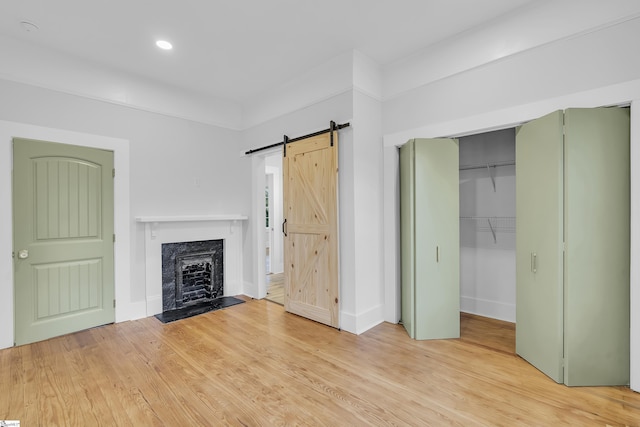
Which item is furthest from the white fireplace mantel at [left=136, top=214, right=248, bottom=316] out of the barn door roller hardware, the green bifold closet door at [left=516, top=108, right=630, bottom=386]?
the green bifold closet door at [left=516, top=108, right=630, bottom=386]

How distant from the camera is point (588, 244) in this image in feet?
7.41

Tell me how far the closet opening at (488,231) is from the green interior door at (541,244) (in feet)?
2.95

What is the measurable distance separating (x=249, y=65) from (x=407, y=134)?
6.58 ft

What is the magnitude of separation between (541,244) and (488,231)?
1.40 m

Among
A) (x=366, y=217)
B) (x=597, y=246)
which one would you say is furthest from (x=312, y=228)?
(x=597, y=246)

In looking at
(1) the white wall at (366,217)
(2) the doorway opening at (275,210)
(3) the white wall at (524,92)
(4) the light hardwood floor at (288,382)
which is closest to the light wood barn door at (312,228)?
(1) the white wall at (366,217)

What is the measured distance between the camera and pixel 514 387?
2.28m

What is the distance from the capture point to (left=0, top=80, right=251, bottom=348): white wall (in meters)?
3.20

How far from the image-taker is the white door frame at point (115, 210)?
9.84 ft

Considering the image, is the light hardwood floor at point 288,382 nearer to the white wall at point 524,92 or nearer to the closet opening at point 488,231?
the closet opening at point 488,231

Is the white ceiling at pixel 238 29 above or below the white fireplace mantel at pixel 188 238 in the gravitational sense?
above

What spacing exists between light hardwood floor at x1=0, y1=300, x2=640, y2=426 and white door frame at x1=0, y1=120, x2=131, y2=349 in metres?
0.40

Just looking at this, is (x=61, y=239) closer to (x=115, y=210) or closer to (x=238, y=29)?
(x=115, y=210)

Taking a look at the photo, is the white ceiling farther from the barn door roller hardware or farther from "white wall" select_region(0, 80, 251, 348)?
the barn door roller hardware
